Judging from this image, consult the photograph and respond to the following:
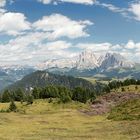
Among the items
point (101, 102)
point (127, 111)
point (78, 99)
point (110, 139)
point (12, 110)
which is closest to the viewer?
point (110, 139)

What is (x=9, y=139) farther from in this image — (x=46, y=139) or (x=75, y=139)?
(x=75, y=139)

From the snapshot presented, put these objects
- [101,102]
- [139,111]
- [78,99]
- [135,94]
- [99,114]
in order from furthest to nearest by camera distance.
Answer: [78,99] < [135,94] < [101,102] < [99,114] < [139,111]

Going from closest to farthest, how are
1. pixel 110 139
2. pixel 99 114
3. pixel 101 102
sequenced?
pixel 110 139
pixel 99 114
pixel 101 102

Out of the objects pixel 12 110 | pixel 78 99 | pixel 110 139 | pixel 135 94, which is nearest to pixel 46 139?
pixel 110 139

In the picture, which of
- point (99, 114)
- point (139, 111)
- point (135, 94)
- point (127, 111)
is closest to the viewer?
point (139, 111)

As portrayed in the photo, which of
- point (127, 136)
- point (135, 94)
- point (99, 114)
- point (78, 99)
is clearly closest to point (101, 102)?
point (135, 94)

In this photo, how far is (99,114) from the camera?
115 meters

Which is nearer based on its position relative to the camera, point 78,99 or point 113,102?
point 113,102

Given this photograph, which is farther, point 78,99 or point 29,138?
point 78,99

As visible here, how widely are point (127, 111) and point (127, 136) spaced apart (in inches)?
1794

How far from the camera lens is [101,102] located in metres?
146

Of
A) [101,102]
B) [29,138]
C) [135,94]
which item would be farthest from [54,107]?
[29,138]

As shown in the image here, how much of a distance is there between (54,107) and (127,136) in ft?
325

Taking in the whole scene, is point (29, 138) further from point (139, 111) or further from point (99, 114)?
point (99, 114)
